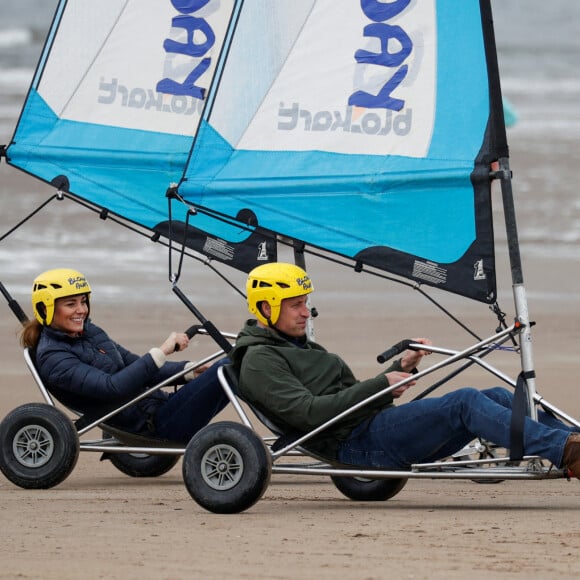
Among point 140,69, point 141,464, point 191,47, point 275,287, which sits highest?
point 191,47

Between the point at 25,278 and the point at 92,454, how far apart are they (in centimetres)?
845

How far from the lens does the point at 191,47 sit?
1180cm

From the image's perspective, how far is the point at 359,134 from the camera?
29.5ft

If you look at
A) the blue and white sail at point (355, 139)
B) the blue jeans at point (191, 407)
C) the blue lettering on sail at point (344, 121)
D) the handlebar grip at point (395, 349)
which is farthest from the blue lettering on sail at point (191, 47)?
the handlebar grip at point (395, 349)

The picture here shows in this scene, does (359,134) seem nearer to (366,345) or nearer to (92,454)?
(92,454)

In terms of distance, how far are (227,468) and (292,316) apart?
2.66 ft

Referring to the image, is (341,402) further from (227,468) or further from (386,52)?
(386,52)

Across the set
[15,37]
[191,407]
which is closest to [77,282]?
[191,407]

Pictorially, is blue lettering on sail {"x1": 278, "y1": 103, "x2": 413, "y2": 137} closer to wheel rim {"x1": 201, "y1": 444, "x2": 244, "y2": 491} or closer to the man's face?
the man's face

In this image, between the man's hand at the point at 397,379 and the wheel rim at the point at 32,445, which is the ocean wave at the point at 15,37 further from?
the man's hand at the point at 397,379

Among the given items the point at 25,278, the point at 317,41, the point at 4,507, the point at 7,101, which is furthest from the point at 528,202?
the point at 4,507

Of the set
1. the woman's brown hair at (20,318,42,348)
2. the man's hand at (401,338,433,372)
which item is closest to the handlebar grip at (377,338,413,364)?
the man's hand at (401,338,433,372)

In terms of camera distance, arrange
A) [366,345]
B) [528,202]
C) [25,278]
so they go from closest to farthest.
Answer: [366,345]
[25,278]
[528,202]

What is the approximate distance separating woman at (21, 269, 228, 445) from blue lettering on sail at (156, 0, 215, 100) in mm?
2870
